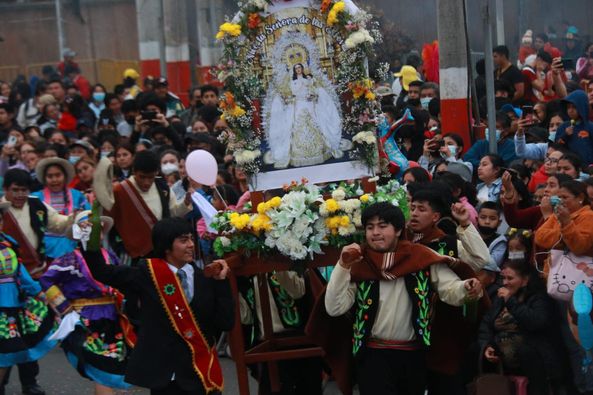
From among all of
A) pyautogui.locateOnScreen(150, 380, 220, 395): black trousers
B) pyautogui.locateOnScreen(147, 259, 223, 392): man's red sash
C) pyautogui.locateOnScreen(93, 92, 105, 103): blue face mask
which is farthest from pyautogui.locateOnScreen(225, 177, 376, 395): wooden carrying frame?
pyautogui.locateOnScreen(93, 92, 105, 103): blue face mask

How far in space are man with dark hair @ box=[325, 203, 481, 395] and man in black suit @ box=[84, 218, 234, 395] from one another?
768 millimetres

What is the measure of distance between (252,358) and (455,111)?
5.95 meters

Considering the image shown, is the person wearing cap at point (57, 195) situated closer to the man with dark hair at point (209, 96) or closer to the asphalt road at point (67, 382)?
the asphalt road at point (67, 382)

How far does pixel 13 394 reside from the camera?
1084cm

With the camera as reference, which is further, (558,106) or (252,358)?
(558,106)

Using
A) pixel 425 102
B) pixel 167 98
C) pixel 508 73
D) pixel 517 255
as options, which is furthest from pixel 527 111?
pixel 167 98

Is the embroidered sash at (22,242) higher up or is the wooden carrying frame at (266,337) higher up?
the embroidered sash at (22,242)

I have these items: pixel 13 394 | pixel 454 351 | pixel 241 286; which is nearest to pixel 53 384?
pixel 13 394

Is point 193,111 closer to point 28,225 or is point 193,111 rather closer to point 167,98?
point 167,98

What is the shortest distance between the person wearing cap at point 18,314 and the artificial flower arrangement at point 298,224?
7.29 feet

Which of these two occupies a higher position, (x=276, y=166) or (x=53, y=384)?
(x=276, y=166)

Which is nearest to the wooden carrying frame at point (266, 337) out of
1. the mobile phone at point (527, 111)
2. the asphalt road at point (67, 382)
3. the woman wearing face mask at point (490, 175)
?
the asphalt road at point (67, 382)

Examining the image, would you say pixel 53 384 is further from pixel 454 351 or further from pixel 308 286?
pixel 454 351

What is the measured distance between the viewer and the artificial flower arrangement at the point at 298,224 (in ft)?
26.6
